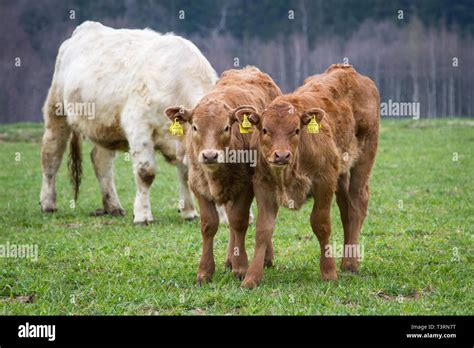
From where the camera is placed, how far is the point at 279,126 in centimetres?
704

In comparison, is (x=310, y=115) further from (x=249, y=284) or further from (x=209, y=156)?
(x=249, y=284)

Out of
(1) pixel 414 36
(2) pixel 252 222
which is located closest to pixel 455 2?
(1) pixel 414 36

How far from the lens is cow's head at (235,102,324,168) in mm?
6949

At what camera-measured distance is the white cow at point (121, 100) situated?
1161 centimetres

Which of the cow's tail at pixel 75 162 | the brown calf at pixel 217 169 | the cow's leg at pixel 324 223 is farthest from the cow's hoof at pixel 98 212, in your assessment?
the cow's leg at pixel 324 223

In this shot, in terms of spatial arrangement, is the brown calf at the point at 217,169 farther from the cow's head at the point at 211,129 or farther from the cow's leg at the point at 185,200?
the cow's leg at the point at 185,200

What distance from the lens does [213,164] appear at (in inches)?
287

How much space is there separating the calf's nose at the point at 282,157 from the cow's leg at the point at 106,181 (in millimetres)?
6411

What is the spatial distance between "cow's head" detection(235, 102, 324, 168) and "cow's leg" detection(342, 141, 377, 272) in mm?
1471

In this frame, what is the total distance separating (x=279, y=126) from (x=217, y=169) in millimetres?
782

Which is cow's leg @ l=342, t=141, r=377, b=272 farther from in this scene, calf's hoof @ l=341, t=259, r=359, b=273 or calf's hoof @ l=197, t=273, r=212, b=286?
calf's hoof @ l=197, t=273, r=212, b=286

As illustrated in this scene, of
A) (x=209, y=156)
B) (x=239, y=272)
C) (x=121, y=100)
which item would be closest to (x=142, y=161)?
(x=121, y=100)

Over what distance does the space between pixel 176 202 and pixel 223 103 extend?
6.84m
